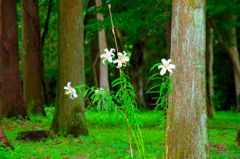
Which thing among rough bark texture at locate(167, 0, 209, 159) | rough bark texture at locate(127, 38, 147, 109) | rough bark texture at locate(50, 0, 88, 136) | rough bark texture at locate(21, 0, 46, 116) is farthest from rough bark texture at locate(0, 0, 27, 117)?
rough bark texture at locate(127, 38, 147, 109)

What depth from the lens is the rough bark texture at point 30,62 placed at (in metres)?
11.7

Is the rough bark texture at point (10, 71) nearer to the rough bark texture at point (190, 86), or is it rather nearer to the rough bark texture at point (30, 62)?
the rough bark texture at point (30, 62)

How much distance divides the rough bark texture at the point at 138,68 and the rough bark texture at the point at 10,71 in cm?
1024

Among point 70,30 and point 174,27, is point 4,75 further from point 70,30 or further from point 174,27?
point 174,27

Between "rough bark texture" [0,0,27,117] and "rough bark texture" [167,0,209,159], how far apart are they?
694 cm

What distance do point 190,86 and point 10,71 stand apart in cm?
726

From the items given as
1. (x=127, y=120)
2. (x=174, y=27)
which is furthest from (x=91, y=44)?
(x=127, y=120)

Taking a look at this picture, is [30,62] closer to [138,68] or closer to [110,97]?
[110,97]

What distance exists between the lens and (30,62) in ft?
38.6

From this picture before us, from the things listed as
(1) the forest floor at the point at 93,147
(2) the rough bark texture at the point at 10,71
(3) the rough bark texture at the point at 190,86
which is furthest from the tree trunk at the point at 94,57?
(3) the rough bark texture at the point at 190,86

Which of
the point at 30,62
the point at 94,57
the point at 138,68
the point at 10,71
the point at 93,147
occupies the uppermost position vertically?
the point at 94,57

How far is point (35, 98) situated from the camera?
1181 cm

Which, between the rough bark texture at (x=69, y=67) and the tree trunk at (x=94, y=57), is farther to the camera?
the tree trunk at (x=94, y=57)

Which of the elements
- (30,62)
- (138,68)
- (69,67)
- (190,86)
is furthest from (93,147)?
(138,68)
